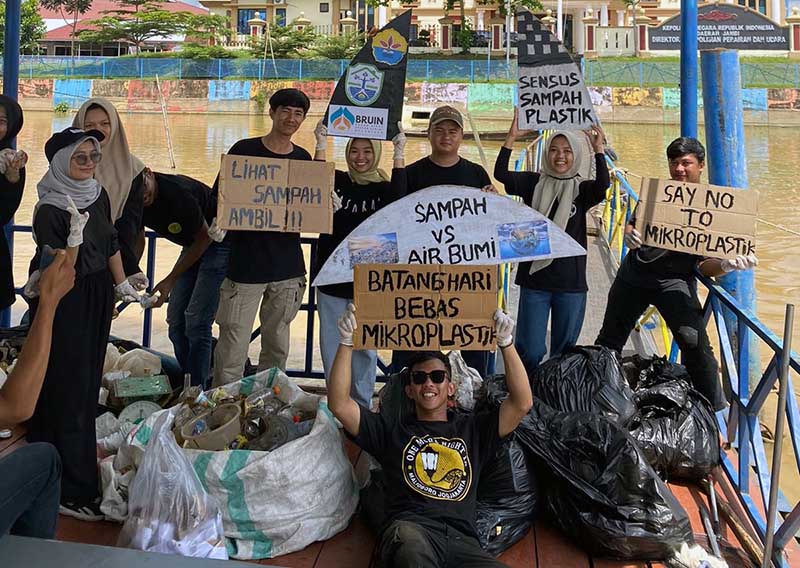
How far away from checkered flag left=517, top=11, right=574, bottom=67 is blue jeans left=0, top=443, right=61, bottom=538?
3074mm

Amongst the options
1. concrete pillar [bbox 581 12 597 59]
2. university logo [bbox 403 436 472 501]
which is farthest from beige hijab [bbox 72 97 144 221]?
concrete pillar [bbox 581 12 597 59]

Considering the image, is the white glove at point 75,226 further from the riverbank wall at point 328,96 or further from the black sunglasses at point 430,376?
the riverbank wall at point 328,96

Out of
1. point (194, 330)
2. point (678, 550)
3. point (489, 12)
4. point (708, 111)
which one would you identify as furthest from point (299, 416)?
point (489, 12)

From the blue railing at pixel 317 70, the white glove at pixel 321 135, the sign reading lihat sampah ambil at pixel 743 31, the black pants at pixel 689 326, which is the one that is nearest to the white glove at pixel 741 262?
the black pants at pixel 689 326

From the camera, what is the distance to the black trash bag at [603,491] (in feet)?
9.77

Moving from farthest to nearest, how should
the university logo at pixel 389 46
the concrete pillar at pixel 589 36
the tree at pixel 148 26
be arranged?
the tree at pixel 148 26
the concrete pillar at pixel 589 36
the university logo at pixel 389 46

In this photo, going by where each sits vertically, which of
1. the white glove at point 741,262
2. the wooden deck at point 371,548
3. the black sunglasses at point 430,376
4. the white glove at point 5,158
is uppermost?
the white glove at point 5,158

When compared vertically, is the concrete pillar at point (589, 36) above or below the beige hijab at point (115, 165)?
above

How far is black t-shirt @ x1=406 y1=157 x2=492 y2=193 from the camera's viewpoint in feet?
13.0

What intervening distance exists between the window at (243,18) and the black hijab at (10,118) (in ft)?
193

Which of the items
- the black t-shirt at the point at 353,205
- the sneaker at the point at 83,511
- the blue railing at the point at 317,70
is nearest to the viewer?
the sneaker at the point at 83,511

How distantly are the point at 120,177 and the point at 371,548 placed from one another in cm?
211

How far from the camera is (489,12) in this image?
51.9 meters

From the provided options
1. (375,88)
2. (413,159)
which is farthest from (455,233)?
(413,159)
